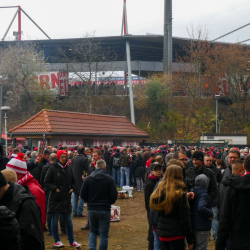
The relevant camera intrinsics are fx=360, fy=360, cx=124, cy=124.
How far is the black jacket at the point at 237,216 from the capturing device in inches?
149

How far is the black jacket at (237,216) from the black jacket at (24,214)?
6.39ft

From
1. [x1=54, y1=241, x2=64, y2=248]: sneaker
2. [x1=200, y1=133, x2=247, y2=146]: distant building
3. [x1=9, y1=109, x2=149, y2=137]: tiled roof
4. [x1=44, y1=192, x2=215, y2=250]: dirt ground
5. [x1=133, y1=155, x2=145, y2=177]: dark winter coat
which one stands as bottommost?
[x1=44, y1=192, x2=215, y2=250]: dirt ground

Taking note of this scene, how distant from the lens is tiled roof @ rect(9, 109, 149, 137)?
24016 millimetres

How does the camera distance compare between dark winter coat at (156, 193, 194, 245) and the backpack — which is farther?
the backpack

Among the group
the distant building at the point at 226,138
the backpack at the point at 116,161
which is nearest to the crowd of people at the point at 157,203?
the backpack at the point at 116,161

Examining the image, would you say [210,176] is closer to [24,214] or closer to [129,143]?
[24,214]

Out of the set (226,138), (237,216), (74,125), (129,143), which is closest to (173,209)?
(237,216)

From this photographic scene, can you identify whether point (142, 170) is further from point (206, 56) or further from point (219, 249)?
point (206, 56)

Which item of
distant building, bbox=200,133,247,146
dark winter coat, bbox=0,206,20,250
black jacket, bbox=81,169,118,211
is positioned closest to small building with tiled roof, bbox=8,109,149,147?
distant building, bbox=200,133,247,146

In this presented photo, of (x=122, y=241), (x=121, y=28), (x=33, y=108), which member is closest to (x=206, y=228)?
(x=122, y=241)

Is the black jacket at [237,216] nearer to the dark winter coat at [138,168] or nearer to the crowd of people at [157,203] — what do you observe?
the crowd of people at [157,203]

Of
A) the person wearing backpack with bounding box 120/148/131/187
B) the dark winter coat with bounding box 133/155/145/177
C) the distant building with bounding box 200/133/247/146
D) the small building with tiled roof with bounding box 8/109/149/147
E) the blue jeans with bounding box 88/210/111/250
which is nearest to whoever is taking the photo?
the blue jeans with bounding box 88/210/111/250

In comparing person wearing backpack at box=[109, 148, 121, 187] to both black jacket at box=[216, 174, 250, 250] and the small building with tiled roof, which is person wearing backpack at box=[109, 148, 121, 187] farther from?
black jacket at box=[216, 174, 250, 250]

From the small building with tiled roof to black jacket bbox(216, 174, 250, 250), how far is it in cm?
1929
